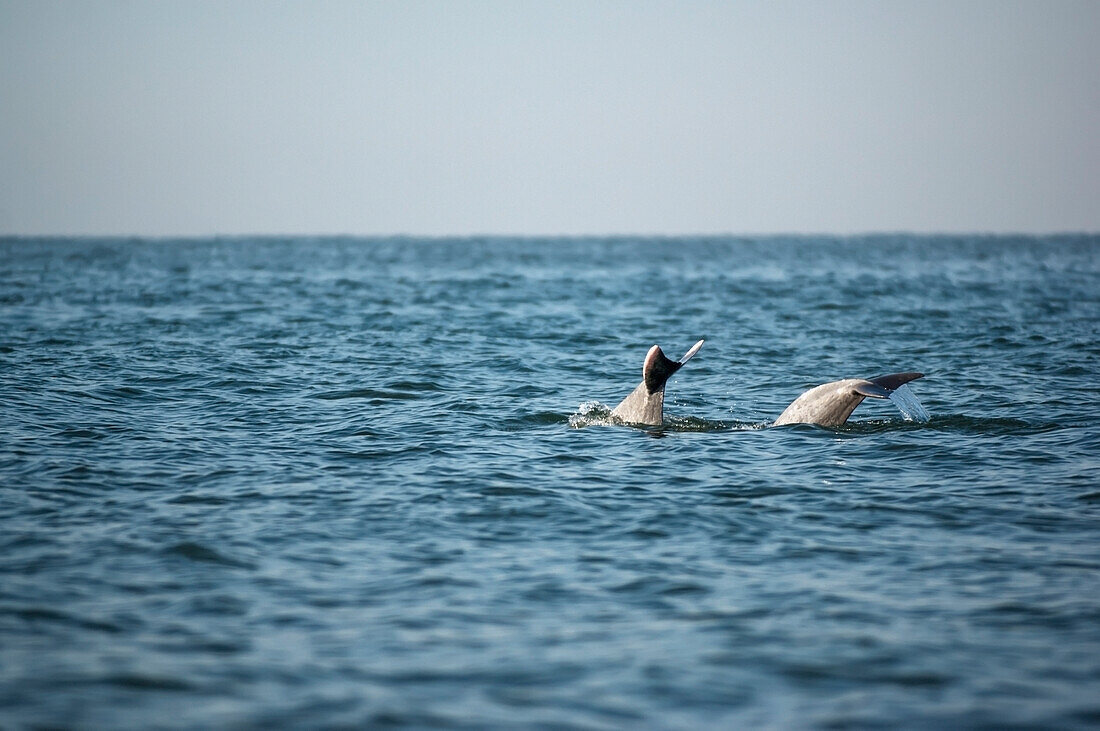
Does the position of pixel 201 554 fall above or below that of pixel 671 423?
below

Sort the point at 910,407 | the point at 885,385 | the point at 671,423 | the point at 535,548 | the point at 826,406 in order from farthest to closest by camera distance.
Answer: the point at 910,407 < the point at 671,423 < the point at 826,406 < the point at 885,385 < the point at 535,548

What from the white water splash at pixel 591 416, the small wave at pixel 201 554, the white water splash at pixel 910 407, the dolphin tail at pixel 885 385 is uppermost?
the dolphin tail at pixel 885 385

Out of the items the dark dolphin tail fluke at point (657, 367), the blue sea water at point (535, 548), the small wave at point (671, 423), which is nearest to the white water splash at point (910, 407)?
the blue sea water at point (535, 548)

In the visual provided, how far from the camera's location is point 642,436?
17609 millimetres

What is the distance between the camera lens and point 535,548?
11477mm

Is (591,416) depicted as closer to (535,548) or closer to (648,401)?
(648,401)

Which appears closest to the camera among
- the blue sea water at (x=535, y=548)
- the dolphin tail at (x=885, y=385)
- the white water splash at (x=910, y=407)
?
the blue sea water at (x=535, y=548)

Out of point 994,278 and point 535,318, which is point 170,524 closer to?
point 535,318

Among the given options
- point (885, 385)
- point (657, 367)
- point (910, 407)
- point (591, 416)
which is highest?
point (657, 367)

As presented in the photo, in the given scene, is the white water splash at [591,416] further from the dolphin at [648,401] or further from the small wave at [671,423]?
the dolphin at [648,401]

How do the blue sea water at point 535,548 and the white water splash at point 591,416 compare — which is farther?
the white water splash at point 591,416

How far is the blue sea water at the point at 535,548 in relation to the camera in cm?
794

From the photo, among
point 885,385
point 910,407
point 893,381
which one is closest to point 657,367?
point 885,385

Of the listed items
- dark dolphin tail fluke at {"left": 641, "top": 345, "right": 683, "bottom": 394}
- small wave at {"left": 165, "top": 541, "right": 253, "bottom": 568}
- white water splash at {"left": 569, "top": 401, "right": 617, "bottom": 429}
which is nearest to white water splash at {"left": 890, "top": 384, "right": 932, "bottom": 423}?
dark dolphin tail fluke at {"left": 641, "top": 345, "right": 683, "bottom": 394}
